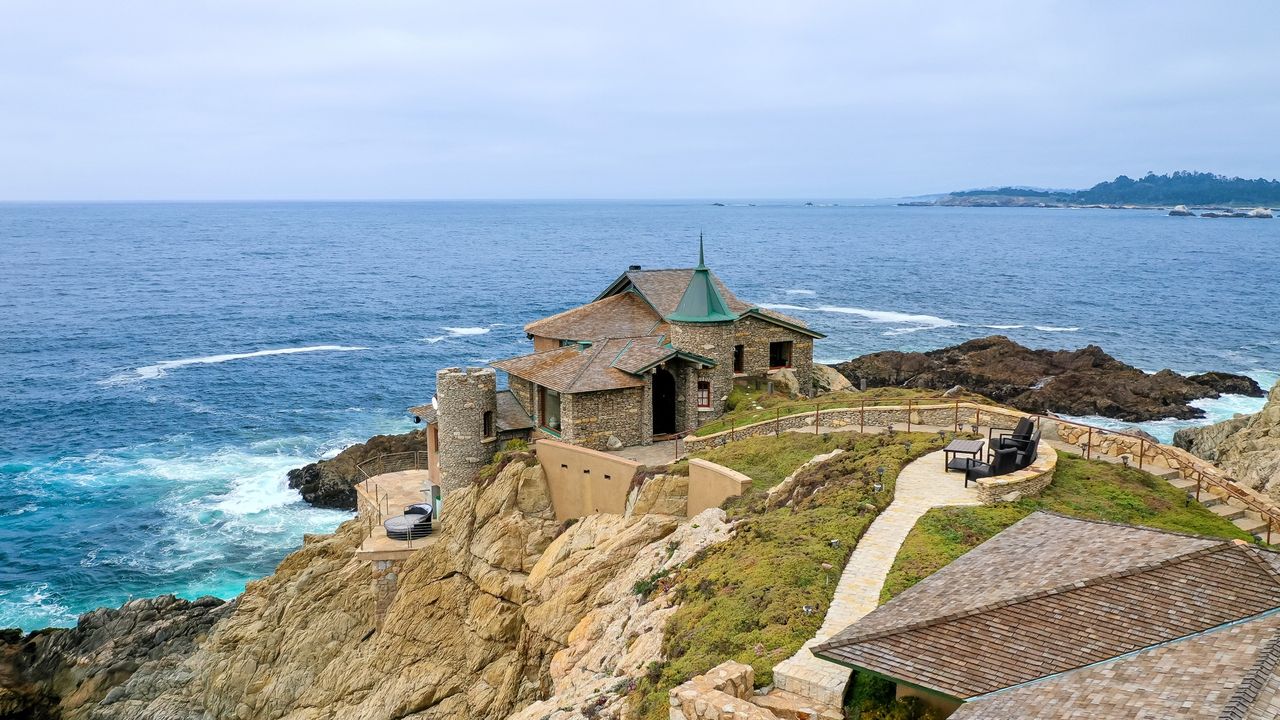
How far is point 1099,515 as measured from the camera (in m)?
24.0

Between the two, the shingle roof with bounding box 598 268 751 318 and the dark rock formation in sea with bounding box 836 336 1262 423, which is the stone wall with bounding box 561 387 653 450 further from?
the dark rock formation in sea with bounding box 836 336 1262 423

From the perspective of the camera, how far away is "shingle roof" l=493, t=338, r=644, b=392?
3650cm

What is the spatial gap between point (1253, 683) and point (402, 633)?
1092 inches

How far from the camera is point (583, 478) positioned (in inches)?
1371

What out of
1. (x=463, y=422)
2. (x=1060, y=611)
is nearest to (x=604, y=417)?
(x=463, y=422)

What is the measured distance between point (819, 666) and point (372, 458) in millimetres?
38040

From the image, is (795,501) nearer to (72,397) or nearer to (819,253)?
(72,397)

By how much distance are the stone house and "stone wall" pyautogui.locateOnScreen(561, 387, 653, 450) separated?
0.04 metres

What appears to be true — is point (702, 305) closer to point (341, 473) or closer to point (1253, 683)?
point (341, 473)

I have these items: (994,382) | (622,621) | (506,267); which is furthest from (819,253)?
(622,621)

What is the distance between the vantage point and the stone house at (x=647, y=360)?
37031mm

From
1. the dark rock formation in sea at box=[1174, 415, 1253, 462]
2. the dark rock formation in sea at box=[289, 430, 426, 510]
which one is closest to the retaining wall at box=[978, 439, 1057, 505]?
the dark rock formation in sea at box=[1174, 415, 1253, 462]

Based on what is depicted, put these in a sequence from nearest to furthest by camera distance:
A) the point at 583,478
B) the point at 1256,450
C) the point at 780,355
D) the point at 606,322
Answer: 1. the point at 583,478
2. the point at 1256,450
3. the point at 606,322
4. the point at 780,355

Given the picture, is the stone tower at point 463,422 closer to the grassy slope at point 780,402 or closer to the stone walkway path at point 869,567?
the grassy slope at point 780,402
